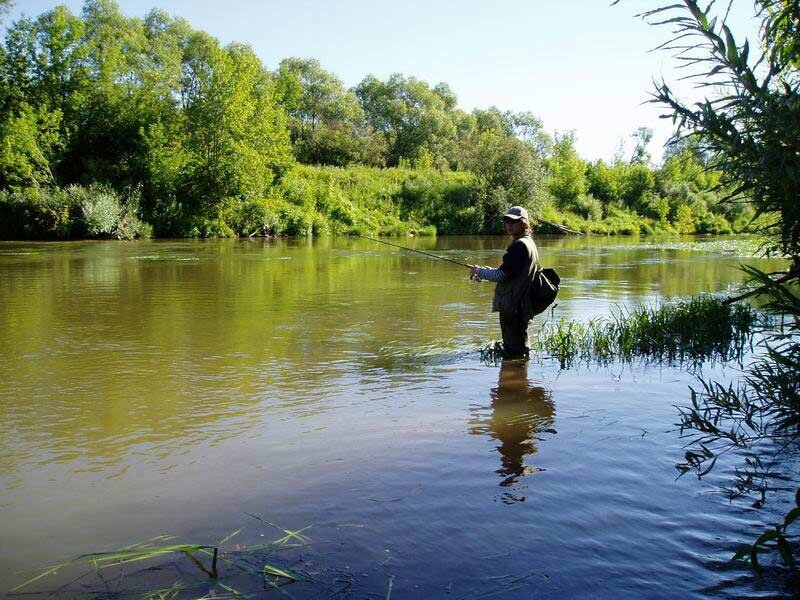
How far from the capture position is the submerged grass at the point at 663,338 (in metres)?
9.16

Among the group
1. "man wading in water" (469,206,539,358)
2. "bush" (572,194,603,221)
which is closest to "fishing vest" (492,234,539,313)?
"man wading in water" (469,206,539,358)

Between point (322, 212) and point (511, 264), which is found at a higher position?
point (322, 212)

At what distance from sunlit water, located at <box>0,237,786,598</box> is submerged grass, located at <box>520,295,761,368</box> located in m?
0.63

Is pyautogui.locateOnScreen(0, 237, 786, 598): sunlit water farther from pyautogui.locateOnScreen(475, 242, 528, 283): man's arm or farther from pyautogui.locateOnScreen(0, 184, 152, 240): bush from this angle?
pyautogui.locateOnScreen(0, 184, 152, 240): bush

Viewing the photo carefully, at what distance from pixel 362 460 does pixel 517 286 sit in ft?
13.6

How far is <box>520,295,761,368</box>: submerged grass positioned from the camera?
9164mm

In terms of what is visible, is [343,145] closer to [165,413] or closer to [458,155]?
[458,155]

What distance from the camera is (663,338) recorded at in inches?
374

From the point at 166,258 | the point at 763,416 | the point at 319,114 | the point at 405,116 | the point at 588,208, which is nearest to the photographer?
the point at 763,416

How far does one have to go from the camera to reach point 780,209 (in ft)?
11.0

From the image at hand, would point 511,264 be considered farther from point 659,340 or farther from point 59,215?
point 59,215

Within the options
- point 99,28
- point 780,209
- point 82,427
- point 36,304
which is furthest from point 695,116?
point 99,28

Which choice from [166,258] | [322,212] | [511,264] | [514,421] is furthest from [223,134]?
[514,421]

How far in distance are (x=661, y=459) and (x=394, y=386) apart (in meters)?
3.16
